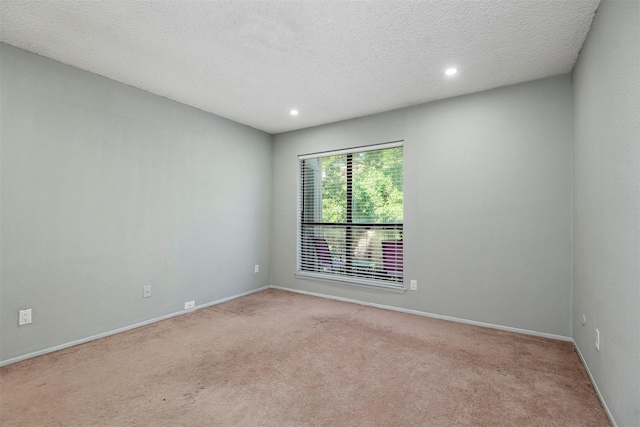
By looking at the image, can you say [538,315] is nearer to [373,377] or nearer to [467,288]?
[467,288]

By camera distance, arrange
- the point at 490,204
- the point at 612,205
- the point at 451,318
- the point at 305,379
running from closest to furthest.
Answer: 1. the point at 612,205
2. the point at 305,379
3. the point at 490,204
4. the point at 451,318

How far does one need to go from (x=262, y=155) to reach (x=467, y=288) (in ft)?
11.7

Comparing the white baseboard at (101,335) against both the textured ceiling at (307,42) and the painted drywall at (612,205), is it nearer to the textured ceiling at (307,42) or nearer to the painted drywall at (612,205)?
the textured ceiling at (307,42)

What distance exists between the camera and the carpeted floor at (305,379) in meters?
1.78

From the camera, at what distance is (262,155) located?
497 cm

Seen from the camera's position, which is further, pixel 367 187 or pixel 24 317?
pixel 367 187

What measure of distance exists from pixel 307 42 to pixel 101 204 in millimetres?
2527

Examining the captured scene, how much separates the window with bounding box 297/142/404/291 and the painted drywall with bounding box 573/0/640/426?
1.89 m

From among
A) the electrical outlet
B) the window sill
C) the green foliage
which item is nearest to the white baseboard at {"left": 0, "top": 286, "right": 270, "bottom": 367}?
the electrical outlet

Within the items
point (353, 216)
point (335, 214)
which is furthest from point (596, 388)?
point (335, 214)

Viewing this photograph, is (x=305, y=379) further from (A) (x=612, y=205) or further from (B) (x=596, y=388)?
(A) (x=612, y=205)

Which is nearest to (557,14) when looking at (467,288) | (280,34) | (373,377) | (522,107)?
(522,107)

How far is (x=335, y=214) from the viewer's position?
4.57 metres

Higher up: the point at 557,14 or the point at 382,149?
the point at 557,14
